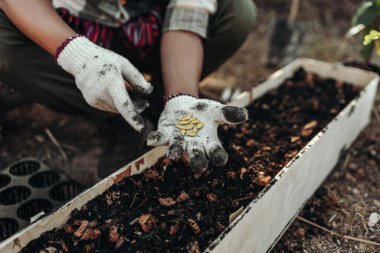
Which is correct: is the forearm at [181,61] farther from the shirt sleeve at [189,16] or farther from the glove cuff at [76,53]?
the glove cuff at [76,53]

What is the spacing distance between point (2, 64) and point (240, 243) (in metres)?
1.01

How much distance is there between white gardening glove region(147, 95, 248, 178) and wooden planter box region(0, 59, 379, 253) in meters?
0.16

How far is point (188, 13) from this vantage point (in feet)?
5.11

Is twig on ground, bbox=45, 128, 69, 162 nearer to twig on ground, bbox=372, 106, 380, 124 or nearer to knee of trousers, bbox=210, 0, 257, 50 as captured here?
knee of trousers, bbox=210, 0, 257, 50

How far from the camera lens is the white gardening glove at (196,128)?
3.55 feet

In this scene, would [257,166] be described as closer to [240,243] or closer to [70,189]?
[240,243]

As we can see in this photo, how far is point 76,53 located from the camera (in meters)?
1.23

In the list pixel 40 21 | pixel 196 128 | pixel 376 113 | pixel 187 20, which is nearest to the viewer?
pixel 196 128

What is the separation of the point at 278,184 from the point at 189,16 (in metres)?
0.73

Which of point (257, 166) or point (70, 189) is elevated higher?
point (257, 166)

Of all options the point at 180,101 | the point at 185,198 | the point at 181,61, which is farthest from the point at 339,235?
the point at 181,61

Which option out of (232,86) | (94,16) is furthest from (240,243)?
(232,86)

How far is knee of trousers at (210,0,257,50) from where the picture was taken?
1.75 metres

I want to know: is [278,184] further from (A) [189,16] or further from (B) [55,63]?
(B) [55,63]
